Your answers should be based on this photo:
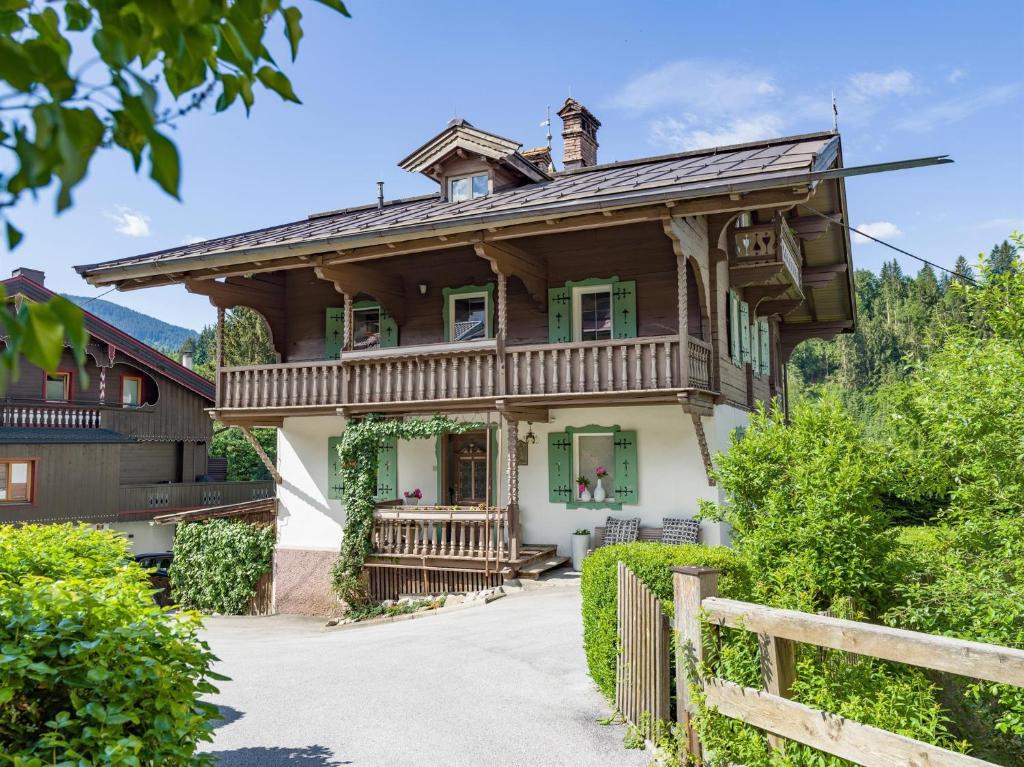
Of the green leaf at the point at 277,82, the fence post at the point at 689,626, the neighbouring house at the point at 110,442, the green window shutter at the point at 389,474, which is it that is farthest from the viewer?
the neighbouring house at the point at 110,442

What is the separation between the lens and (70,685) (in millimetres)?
3213

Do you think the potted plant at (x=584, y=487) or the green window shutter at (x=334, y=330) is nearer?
the potted plant at (x=584, y=487)

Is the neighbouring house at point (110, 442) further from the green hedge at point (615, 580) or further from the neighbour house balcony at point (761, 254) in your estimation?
the green hedge at point (615, 580)

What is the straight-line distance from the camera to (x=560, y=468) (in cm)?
1535

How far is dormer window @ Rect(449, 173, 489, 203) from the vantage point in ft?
55.5

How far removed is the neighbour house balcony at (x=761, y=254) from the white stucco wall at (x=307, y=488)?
877 centimetres

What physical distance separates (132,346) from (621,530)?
1910cm

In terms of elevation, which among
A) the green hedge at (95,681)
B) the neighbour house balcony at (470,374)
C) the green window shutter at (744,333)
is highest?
the green window shutter at (744,333)

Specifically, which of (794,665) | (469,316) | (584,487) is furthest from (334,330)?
(794,665)

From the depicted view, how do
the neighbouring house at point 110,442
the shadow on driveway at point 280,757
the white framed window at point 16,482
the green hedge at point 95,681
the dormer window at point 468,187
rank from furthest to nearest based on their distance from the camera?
1. the neighbouring house at point 110,442
2. the white framed window at point 16,482
3. the dormer window at point 468,187
4. the shadow on driveway at point 280,757
5. the green hedge at point 95,681

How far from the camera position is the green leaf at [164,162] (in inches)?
55.4

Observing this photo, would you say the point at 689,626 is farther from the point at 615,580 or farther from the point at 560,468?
the point at 560,468

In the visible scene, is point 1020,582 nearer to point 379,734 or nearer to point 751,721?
point 751,721

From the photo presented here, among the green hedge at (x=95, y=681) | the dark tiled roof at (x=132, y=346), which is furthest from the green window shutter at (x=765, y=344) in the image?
the dark tiled roof at (x=132, y=346)
